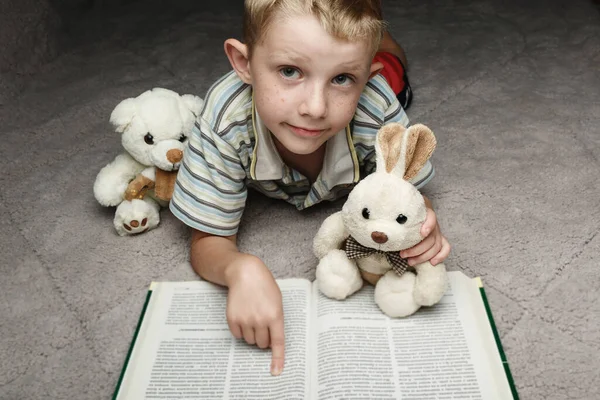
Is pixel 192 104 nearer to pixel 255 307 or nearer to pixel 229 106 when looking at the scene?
pixel 229 106

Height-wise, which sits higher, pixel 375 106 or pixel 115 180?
pixel 375 106

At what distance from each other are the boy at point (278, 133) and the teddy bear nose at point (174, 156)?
4 centimetres

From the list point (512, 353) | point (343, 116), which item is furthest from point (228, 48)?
point (512, 353)

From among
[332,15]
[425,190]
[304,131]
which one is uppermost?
[332,15]

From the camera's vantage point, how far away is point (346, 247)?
741 millimetres

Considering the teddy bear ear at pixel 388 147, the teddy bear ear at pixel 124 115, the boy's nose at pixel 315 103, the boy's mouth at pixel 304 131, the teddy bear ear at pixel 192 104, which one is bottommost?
the teddy bear ear at pixel 192 104

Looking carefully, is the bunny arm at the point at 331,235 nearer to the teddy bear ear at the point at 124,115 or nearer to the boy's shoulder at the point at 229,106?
the boy's shoulder at the point at 229,106

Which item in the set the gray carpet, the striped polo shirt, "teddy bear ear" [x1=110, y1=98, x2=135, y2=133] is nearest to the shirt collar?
the striped polo shirt

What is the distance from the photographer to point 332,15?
2.13 feet

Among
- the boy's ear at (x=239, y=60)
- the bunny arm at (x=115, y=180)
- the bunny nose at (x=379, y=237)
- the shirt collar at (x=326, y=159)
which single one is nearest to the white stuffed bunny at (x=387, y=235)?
the bunny nose at (x=379, y=237)

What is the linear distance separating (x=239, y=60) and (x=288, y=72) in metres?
0.11

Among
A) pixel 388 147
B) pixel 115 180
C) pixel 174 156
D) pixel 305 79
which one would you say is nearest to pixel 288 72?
pixel 305 79

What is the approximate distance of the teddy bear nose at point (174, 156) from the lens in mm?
885

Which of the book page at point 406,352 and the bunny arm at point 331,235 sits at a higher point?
the bunny arm at point 331,235
